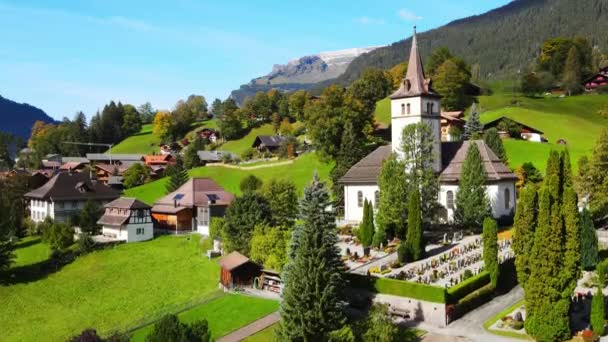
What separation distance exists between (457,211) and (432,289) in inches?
696

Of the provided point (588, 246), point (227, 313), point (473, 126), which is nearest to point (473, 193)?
point (588, 246)

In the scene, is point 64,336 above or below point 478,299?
below

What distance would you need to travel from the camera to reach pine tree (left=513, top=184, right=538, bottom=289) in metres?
31.0

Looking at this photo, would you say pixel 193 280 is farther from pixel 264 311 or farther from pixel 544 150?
pixel 544 150

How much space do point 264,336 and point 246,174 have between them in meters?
55.8

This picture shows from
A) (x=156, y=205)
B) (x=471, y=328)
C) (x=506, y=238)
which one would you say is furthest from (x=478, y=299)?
(x=156, y=205)

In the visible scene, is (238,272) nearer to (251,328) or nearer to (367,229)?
(251,328)

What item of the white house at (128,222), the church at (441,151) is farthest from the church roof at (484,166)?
the white house at (128,222)

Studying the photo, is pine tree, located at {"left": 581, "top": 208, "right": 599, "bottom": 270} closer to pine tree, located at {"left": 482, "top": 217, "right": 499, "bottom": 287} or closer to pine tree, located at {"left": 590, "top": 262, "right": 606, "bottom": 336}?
pine tree, located at {"left": 482, "top": 217, "right": 499, "bottom": 287}

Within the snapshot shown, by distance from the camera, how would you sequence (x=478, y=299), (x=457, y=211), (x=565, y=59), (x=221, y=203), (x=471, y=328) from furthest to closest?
(x=565, y=59)
(x=221, y=203)
(x=457, y=211)
(x=478, y=299)
(x=471, y=328)

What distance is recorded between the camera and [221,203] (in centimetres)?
6306

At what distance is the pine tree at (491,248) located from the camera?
35531 millimetres

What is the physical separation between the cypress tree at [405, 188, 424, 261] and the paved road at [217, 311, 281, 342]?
37.3ft

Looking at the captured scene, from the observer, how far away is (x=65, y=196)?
70562 mm
